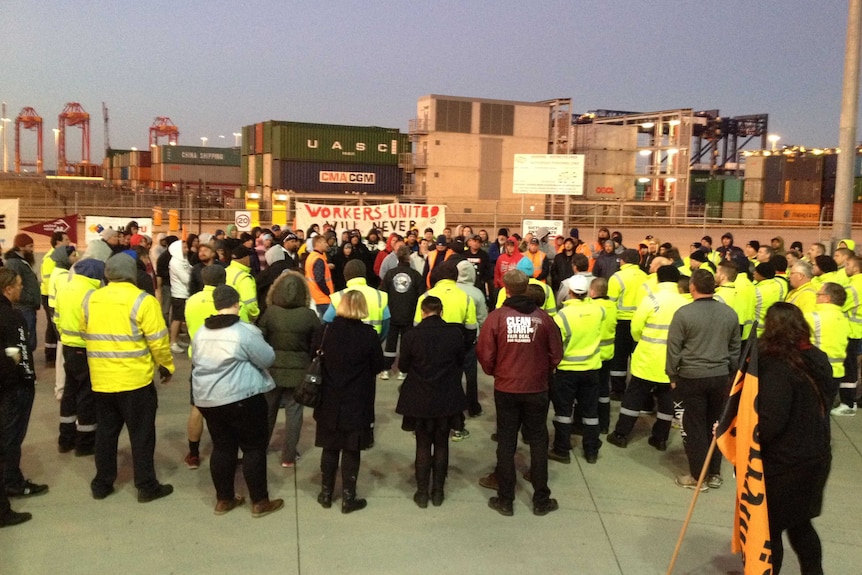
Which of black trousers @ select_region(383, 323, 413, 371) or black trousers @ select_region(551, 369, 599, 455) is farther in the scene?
black trousers @ select_region(383, 323, 413, 371)

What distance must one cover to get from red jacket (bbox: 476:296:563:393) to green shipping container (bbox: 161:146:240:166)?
6588 cm

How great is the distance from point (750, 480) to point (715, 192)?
5405cm

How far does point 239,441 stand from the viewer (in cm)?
502

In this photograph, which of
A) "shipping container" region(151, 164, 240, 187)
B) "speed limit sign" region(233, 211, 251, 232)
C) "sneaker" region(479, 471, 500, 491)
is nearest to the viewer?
"sneaker" region(479, 471, 500, 491)

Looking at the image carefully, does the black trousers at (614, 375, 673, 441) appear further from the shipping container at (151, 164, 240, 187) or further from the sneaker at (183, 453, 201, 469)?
the shipping container at (151, 164, 240, 187)

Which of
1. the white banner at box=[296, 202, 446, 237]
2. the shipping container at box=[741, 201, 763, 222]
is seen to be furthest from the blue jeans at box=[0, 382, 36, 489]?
the shipping container at box=[741, 201, 763, 222]

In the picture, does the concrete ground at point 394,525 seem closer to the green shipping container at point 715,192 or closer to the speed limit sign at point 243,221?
the speed limit sign at point 243,221

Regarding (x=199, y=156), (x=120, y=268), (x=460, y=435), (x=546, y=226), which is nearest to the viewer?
(x=120, y=268)

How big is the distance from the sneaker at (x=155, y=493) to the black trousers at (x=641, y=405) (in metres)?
4.19

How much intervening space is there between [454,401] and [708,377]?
212 cm

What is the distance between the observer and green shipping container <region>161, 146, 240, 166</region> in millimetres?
66000

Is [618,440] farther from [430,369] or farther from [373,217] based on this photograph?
[373,217]

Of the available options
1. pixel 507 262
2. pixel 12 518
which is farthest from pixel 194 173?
pixel 12 518

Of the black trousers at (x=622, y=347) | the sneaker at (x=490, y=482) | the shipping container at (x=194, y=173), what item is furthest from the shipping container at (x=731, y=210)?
the sneaker at (x=490, y=482)
